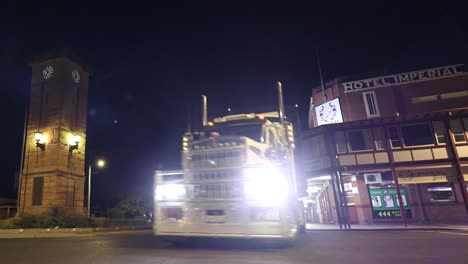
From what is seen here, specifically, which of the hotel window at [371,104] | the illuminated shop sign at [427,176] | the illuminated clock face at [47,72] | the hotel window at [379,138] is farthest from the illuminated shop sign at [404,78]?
the illuminated clock face at [47,72]

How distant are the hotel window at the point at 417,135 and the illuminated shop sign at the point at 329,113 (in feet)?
16.1

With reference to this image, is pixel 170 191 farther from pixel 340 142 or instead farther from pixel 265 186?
pixel 340 142

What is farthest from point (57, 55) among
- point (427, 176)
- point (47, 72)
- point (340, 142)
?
point (427, 176)

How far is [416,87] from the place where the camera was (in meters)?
23.2

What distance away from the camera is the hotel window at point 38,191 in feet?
66.5

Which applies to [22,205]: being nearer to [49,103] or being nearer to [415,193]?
[49,103]

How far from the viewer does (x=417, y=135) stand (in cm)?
2103

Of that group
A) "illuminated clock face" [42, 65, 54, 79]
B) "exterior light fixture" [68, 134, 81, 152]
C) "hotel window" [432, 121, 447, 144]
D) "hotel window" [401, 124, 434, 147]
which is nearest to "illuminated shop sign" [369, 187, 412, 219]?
"hotel window" [401, 124, 434, 147]

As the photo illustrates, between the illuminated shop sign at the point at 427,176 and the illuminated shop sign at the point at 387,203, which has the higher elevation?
the illuminated shop sign at the point at 427,176

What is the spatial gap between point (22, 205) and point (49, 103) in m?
7.68

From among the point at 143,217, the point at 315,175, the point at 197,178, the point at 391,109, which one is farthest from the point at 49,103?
the point at 391,109

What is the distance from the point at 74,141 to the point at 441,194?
26844mm

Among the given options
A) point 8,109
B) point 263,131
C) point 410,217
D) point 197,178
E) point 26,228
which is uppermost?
point 8,109

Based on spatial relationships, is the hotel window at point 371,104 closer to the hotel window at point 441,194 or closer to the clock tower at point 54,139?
the hotel window at point 441,194
